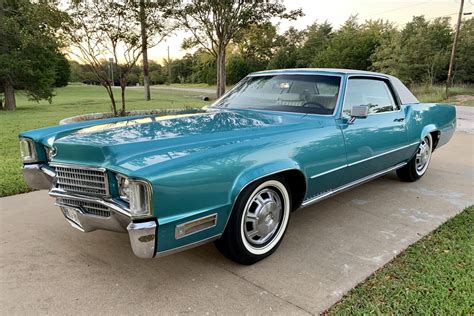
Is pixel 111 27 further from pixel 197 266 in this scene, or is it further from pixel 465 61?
pixel 465 61

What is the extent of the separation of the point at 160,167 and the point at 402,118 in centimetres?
340

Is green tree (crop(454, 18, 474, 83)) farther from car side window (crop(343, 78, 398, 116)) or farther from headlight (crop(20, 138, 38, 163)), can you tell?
headlight (crop(20, 138, 38, 163))

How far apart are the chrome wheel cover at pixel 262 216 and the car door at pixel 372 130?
954 millimetres

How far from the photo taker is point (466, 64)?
3291 centimetres

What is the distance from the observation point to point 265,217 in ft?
9.09

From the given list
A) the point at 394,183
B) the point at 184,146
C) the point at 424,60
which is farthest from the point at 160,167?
the point at 424,60

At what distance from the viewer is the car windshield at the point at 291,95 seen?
3.54 metres

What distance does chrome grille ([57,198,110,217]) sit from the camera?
2241 mm

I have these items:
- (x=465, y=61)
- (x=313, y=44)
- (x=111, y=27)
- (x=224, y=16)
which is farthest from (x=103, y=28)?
(x=313, y=44)

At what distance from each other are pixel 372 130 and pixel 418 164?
1.87 m

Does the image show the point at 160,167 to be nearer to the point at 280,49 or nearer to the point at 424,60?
the point at 424,60

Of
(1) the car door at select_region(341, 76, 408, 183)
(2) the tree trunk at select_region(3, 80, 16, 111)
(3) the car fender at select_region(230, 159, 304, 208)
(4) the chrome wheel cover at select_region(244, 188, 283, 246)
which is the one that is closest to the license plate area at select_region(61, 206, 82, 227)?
(3) the car fender at select_region(230, 159, 304, 208)

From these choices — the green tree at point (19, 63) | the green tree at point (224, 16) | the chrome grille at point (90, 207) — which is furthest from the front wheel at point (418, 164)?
the green tree at point (19, 63)

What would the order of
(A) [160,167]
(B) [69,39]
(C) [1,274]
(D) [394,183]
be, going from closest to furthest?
(A) [160,167] < (C) [1,274] < (D) [394,183] < (B) [69,39]
